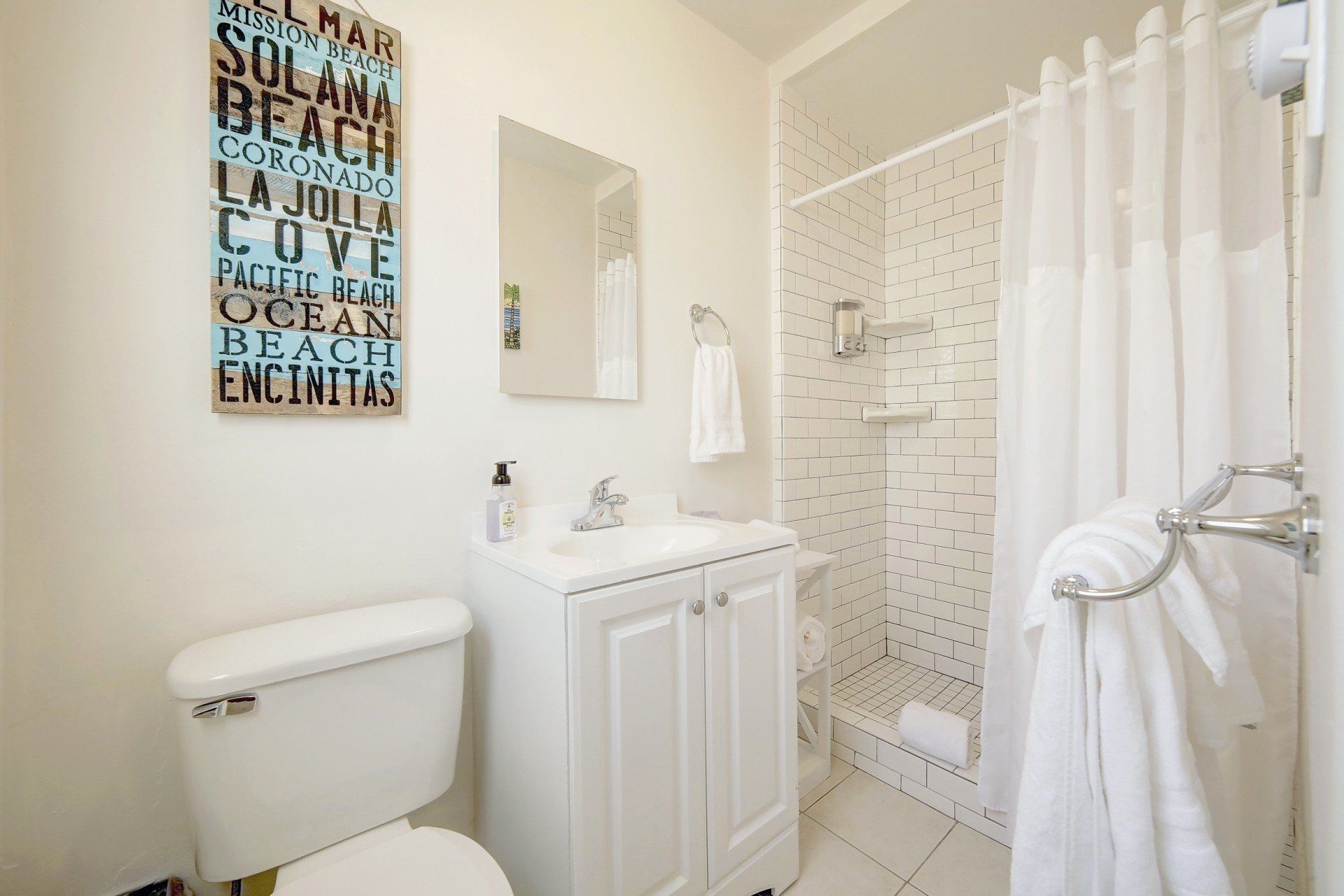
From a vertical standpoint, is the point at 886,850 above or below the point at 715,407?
below

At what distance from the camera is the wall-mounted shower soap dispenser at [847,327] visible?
219cm

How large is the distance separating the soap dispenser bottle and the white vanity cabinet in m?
0.08

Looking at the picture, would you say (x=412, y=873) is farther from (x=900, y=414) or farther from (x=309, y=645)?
(x=900, y=414)

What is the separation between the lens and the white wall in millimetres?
848

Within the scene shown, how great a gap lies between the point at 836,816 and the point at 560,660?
1.25m

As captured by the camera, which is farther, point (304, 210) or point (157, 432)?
point (304, 210)

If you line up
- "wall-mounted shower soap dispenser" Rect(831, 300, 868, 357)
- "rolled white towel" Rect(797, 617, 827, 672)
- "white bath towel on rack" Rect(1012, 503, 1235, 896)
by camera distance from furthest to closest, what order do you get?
"wall-mounted shower soap dispenser" Rect(831, 300, 868, 357) → "rolled white towel" Rect(797, 617, 827, 672) → "white bath towel on rack" Rect(1012, 503, 1235, 896)

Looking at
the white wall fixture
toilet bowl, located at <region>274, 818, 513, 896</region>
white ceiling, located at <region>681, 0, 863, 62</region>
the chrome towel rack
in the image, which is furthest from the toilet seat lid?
white ceiling, located at <region>681, 0, 863, 62</region>

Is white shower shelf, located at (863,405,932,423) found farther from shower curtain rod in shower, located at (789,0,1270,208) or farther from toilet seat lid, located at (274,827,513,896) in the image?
toilet seat lid, located at (274,827,513,896)

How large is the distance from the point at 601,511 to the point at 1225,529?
1.18 metres

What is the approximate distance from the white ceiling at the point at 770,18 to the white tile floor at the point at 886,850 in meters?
2.65

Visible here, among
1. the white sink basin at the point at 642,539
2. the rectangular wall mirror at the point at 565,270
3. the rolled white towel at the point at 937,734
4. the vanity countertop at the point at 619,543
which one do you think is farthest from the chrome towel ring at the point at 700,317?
the rolled white towel at the point at 937,734

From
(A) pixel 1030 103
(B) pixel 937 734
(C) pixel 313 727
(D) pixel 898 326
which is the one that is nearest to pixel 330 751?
(C) pixel 313 727

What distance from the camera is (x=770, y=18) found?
180 cm
